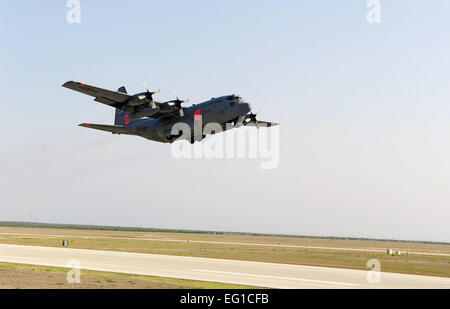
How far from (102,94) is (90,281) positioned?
1887 centimetres

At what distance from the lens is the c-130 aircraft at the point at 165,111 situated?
43.1 meters

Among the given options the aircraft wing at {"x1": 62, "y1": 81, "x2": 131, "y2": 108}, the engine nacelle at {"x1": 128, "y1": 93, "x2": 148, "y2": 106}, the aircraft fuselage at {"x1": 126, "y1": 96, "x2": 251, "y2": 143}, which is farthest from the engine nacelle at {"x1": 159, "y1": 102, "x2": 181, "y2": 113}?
the aircraft wing at {"x1": 62, "y1": 81, "x2": 131, "y2": 108}

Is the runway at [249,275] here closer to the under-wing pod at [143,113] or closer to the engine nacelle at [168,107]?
the under-wing pod at [143,113]

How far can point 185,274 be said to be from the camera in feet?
116

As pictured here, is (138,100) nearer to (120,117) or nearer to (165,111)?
(165,111)

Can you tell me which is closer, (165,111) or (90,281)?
(90,281)

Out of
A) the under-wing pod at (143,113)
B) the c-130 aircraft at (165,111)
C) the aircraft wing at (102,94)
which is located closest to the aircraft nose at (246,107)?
the c-130 aircraft at (165,111)

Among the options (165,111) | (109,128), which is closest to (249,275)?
(165,111)

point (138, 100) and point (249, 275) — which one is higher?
point (138, 100)

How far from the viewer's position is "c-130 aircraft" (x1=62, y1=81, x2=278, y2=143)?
43.1 metres

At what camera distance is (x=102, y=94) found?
1688 inches

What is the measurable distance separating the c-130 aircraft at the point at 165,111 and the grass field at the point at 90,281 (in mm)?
15680
